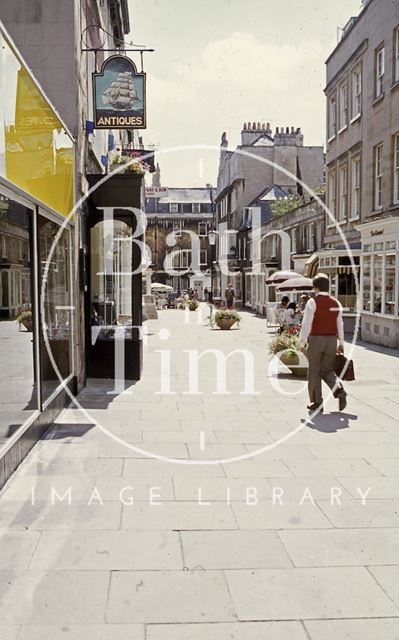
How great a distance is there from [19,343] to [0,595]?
333cm

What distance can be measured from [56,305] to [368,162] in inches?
636

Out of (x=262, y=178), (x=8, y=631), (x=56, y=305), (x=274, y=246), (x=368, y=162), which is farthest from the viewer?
(x=262, y=178)

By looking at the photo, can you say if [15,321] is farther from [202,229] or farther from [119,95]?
[202,229]

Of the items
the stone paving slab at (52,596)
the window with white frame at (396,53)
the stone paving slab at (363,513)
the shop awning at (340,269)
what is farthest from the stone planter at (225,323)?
the stone paving slab at (52,596)

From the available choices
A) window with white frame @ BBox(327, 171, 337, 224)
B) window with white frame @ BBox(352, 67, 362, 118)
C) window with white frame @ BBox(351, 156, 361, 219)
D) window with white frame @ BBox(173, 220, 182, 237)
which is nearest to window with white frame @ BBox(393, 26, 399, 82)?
window with white frame @ BBox(352, 67, 362, 118)

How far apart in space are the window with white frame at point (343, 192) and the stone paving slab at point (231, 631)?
905 inches

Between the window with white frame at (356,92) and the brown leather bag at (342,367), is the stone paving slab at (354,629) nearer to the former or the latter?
the brown leather bag at (342,367)

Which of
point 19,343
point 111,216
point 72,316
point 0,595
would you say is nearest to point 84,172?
point 111,216

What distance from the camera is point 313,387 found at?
914cm

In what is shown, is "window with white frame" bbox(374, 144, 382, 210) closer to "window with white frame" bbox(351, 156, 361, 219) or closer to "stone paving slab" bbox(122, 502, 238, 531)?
"window with white frame" bbox(351, 156, 361, 219)

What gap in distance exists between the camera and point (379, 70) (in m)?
21.6

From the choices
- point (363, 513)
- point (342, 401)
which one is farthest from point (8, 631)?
point (342, 401)

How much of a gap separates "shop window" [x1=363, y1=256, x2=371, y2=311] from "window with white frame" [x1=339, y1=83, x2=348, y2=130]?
23.3 ft

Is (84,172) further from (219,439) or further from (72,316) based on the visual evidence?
(219,439)
